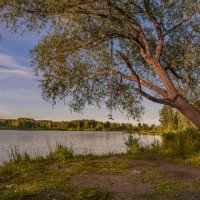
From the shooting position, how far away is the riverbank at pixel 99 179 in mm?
9750

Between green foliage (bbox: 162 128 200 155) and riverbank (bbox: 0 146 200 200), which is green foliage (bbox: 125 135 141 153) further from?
riverbank (bbox: 0 146 200 200)

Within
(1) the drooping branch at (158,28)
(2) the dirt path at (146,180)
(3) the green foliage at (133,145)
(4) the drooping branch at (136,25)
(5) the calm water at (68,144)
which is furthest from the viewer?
(5) the calm water at (68,144)

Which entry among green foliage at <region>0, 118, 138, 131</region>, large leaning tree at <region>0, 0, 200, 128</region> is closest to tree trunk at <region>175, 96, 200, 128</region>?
large leaning tree at <region>0, 0, 200, 128</region>

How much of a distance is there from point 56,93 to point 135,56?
13.6ft

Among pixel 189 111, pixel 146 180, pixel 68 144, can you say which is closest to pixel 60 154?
pixel 189 111

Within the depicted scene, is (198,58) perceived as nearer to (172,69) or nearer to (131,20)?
(172,69)

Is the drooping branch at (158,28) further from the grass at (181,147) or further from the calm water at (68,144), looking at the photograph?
the calm water at (68,144)

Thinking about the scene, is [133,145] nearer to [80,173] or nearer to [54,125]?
[80,173]

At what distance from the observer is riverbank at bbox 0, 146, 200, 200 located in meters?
9.75

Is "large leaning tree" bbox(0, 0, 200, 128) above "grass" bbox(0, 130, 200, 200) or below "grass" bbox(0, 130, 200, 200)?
above

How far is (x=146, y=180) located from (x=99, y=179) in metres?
1.43

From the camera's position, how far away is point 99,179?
11773 mm

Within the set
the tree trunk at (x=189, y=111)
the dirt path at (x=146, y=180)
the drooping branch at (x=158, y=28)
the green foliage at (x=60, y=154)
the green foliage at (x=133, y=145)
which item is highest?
the drooping branch at (x=158, y=28)

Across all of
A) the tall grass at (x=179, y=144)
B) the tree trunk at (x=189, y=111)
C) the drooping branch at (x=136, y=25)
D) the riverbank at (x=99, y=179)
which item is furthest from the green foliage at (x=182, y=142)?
the drooping branch at (x=136, y=25)
